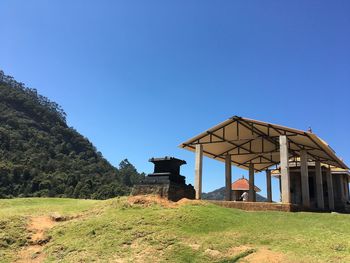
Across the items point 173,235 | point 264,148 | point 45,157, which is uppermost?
point 45,157

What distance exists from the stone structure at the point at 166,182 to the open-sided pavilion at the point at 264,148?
3155mm

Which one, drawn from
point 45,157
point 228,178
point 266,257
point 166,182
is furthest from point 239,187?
point 45,157

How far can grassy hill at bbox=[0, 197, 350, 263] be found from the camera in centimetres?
1183

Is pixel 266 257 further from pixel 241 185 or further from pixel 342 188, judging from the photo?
pixel 241 185

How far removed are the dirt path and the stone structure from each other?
4.57 metres

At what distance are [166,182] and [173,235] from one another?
5.69 meters

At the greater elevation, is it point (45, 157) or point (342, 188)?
point (45, 157)

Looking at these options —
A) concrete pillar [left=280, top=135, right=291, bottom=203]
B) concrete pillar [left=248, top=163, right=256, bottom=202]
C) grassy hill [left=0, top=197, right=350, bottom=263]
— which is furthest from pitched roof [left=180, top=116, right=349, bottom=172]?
grassy hill [left=0, top=197, right=350, bottom=263]

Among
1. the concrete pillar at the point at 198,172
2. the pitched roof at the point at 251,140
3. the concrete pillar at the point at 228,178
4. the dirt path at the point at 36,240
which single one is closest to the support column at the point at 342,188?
the pitched roof at the point at 251,140

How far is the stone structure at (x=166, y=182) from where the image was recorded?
754 inches

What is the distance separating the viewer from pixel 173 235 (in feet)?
44.6

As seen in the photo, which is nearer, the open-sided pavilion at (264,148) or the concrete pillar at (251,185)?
the open-sided pavilion at (264,148)

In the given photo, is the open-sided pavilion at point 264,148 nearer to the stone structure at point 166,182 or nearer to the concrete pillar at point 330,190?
the concrete pillar at point 330,190

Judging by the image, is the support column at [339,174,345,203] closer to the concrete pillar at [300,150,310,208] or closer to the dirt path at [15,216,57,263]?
the concrete pillar at [300,150,310,208]
